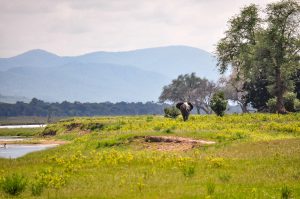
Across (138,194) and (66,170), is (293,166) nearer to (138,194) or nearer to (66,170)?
(138,194)

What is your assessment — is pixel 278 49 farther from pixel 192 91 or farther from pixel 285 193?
pixel 192 91

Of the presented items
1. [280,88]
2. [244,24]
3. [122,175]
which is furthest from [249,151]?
[244,24]

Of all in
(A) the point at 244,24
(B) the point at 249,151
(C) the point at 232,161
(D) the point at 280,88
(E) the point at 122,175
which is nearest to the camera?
(E) the point at 122,175

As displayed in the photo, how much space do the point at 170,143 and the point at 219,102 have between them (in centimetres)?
2674

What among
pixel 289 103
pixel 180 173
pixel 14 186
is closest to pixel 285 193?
pixel 180 173

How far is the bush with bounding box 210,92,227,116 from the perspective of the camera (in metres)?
61.6

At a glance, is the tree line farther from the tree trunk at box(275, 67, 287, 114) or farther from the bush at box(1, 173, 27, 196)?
the bush at box(1, 173, 27, 196)

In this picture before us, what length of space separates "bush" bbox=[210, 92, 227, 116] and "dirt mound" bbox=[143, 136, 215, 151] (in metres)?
24.2

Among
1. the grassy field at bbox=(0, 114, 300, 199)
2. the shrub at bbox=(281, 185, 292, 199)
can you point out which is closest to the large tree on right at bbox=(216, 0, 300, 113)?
the grassy field at bbox=(0, 114, 300, 199)

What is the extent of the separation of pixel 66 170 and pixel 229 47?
61.4m

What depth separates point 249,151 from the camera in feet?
95.3

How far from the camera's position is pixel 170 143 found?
36.9 metres

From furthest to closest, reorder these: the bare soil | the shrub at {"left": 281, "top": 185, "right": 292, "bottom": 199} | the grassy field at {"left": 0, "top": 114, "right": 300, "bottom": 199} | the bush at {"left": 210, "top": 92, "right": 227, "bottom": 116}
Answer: the bush at {"left": 210, "top": 92, "right": 227, "bottom": 116}
the bare soil
the grassy field at {"left": 0, "top": 114, "right": 300, "bottom": 199}
the shrub at {"left": 281, "top": 185, "right": 292, "bottom": 199}

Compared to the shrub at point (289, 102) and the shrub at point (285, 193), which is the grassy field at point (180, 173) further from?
the shrub at point (289, 102)
